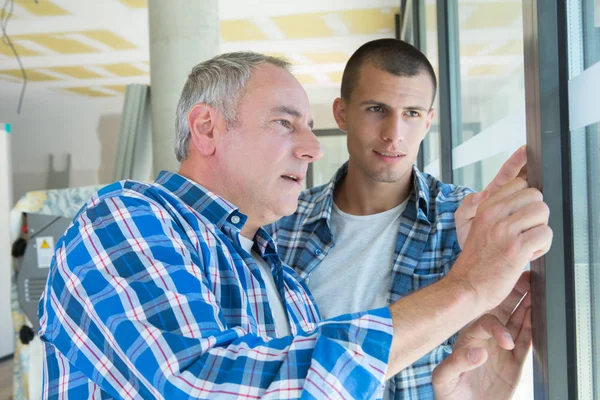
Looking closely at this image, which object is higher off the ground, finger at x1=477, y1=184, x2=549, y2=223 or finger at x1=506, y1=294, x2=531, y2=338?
finger at x1=477, y1=184, x2=549, y2=223

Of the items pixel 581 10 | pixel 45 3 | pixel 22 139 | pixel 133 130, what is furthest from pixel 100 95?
pixel 581 10

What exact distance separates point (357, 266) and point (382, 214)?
6.2 inches

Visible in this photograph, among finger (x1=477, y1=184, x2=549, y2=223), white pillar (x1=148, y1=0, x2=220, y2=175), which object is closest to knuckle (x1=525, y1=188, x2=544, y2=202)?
finger (x1=477, y1=184, x2=549, y2=223)

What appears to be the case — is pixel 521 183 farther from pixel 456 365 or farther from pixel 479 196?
pixel 456 365

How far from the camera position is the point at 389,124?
1479 mm

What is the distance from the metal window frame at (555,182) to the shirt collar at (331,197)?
0.51 meters

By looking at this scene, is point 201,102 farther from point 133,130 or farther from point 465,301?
point 133,130

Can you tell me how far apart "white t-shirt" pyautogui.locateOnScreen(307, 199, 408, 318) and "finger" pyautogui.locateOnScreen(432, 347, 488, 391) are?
0.23 meters

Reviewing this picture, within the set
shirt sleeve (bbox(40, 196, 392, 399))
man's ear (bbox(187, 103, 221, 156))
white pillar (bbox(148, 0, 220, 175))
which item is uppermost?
white pillar (bbox(148, 0, 220, 175))

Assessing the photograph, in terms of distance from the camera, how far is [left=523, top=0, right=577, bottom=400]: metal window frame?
0.86 meters

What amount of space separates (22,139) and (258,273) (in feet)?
29.9

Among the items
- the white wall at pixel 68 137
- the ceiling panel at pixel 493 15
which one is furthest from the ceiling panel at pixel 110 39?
the ceiling panel at pixel 493 15

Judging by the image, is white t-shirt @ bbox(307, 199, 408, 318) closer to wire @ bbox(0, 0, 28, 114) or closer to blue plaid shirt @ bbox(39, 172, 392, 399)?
blue plaid shirt @ bbox(39, 172, 392, 399)

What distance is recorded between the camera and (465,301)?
0.83 meters
